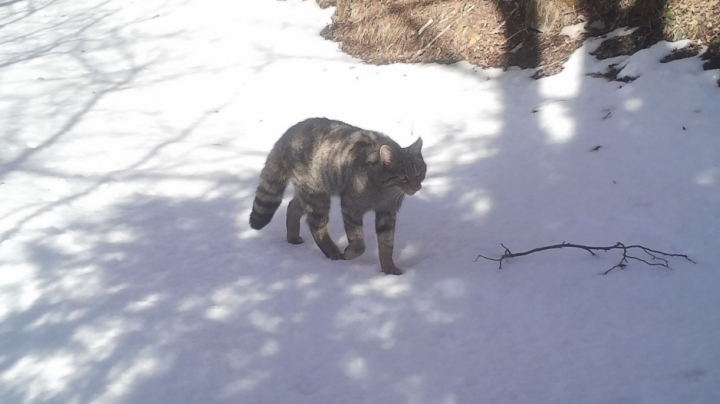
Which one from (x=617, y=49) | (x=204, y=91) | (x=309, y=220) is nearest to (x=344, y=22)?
(x=204, y=91)

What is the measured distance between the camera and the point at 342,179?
5.13 m

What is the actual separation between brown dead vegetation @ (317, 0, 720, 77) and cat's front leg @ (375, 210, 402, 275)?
422cm

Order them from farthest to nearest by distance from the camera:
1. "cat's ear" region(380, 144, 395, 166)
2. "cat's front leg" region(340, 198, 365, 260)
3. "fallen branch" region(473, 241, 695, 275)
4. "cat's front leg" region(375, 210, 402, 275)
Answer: "cat's front leg" region(340, 198, 365, 260) < "cat's front leg" region(375, 210, 402, 275) < "cat's ear" region(380, 144, 395, 166) < "fallen branch" region(473, 241, 695, 275)

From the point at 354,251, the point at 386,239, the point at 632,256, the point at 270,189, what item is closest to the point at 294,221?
the point at 270,189

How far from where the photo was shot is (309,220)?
5.47 metres

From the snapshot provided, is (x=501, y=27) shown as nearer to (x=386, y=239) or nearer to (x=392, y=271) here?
(x=386, y=239)

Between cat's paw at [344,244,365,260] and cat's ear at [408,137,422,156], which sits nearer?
cat's ear at [408,137,422,156]

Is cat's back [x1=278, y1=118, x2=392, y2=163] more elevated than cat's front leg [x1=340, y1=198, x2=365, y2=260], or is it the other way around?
cat's back [x1=278, y1=118, x2=392, y2=163]

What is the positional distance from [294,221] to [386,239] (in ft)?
4.15

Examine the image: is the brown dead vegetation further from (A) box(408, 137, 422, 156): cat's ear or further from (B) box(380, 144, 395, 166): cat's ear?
(B) box(380, 144, 395, 166): cat's ear

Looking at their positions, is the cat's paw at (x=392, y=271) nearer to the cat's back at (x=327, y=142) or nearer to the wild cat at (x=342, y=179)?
the wild cat at (x=342, y=179)

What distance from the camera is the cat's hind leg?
5672mm

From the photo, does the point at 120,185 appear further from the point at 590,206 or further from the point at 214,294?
the point at 590,206

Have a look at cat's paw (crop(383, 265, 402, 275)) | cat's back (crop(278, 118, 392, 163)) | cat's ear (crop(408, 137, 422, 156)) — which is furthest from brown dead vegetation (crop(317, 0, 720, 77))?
cat's paw (crop(383, 265, 402, 275))
